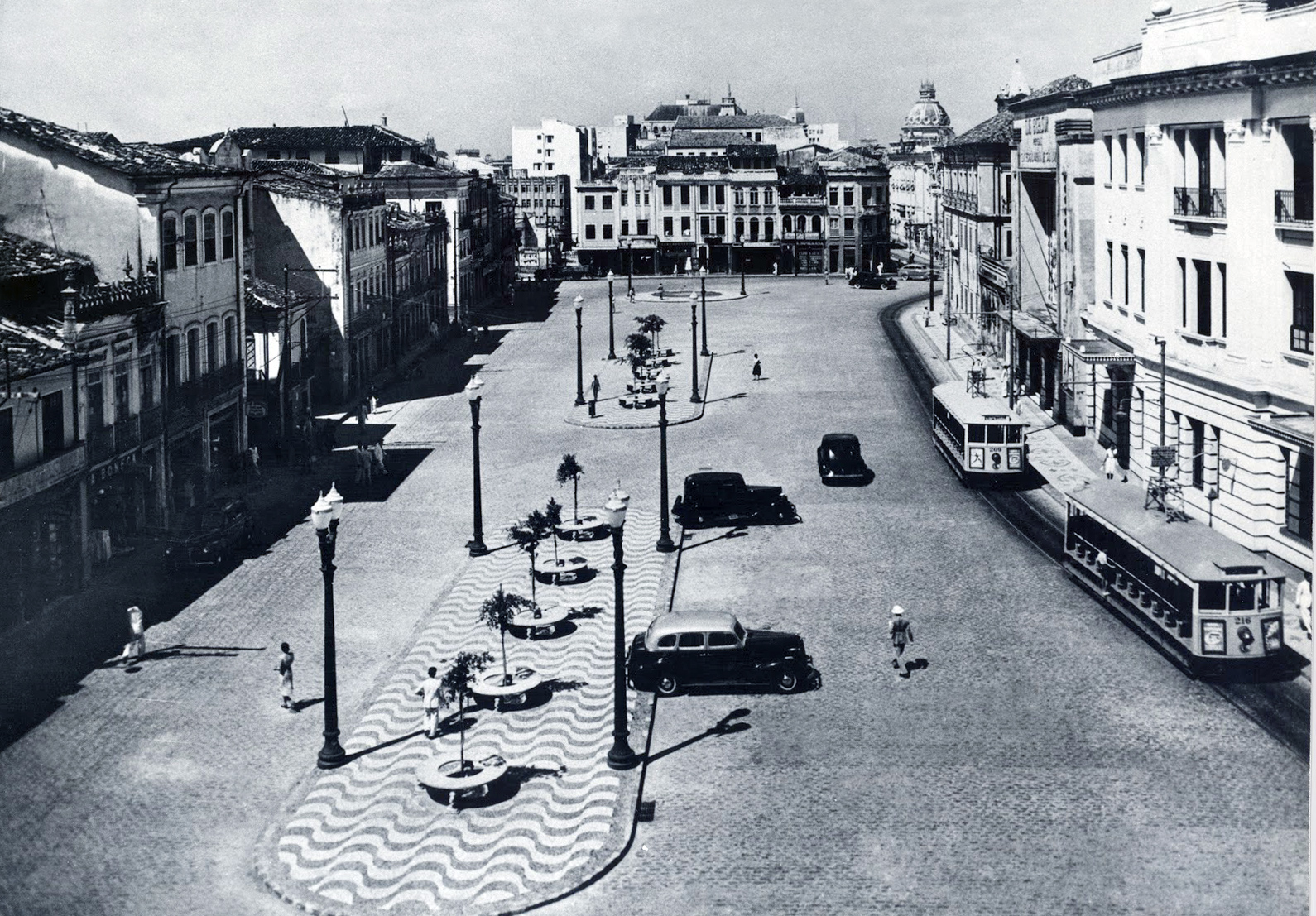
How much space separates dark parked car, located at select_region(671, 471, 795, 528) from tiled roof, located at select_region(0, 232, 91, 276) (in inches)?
720

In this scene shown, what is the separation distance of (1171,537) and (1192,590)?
7.22ft

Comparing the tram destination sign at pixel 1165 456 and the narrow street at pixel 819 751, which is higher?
the tram destination sign at pixel 1165 456

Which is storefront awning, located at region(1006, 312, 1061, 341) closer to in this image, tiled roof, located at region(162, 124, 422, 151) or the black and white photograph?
the black and white photograph

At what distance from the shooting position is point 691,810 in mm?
22781

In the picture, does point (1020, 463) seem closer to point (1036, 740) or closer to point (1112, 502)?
point (1112, 502)

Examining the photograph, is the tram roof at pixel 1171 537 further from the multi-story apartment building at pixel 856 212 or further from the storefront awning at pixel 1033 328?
the multi-story apartment building at pixel 856 212

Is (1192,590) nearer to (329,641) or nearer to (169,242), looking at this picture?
(329,641)

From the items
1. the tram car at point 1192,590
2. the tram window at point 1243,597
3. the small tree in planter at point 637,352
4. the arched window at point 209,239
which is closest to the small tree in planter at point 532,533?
the tram car at point 1192,590

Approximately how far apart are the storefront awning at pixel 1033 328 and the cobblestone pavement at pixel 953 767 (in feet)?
66.3

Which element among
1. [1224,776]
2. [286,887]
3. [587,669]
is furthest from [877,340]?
[286,887]

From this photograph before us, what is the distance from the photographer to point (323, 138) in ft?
359

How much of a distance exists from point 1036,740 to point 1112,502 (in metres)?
9.54

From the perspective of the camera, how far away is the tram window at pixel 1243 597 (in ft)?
90.1

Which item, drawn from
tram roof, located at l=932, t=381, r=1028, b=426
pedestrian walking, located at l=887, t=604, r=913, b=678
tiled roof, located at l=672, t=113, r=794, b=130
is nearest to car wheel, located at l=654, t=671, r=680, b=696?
pedestrian walking, located at l=887, t=604, r=913, b=678
